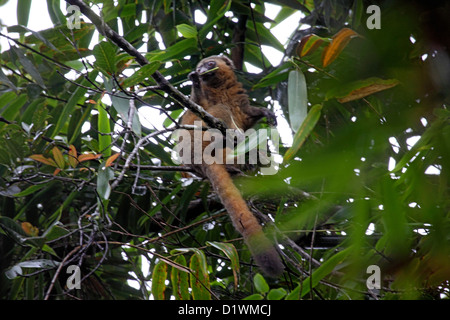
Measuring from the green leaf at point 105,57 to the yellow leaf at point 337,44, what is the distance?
3.41 feet

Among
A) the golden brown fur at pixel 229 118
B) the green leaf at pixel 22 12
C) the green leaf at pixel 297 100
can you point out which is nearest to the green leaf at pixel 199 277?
the golden brown fur at pixel 229 118

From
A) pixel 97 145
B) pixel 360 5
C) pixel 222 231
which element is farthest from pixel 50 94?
pixel 360 5

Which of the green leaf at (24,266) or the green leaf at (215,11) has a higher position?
A: the green leaf at (215,11)

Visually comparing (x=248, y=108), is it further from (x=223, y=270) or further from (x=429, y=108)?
(x=429, y=108)

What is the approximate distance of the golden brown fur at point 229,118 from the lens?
6.40 ft

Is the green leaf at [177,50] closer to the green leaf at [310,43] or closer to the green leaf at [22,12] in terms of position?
the green leaf at [22,12]

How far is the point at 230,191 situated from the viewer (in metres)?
2.60

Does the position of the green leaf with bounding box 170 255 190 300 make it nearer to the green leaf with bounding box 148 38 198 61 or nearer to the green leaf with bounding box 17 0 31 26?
the green leaf with bounding box 148 38 198 61

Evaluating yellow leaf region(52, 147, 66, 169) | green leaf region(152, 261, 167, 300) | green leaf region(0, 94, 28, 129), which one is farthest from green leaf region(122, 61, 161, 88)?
green leaf region(0, 94, 28, 129)

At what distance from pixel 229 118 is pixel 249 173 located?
49cm

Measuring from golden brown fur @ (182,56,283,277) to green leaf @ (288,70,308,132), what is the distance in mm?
620

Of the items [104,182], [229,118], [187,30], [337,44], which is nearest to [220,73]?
[229,118]

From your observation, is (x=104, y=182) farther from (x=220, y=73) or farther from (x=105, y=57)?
(x=220, y=73)
